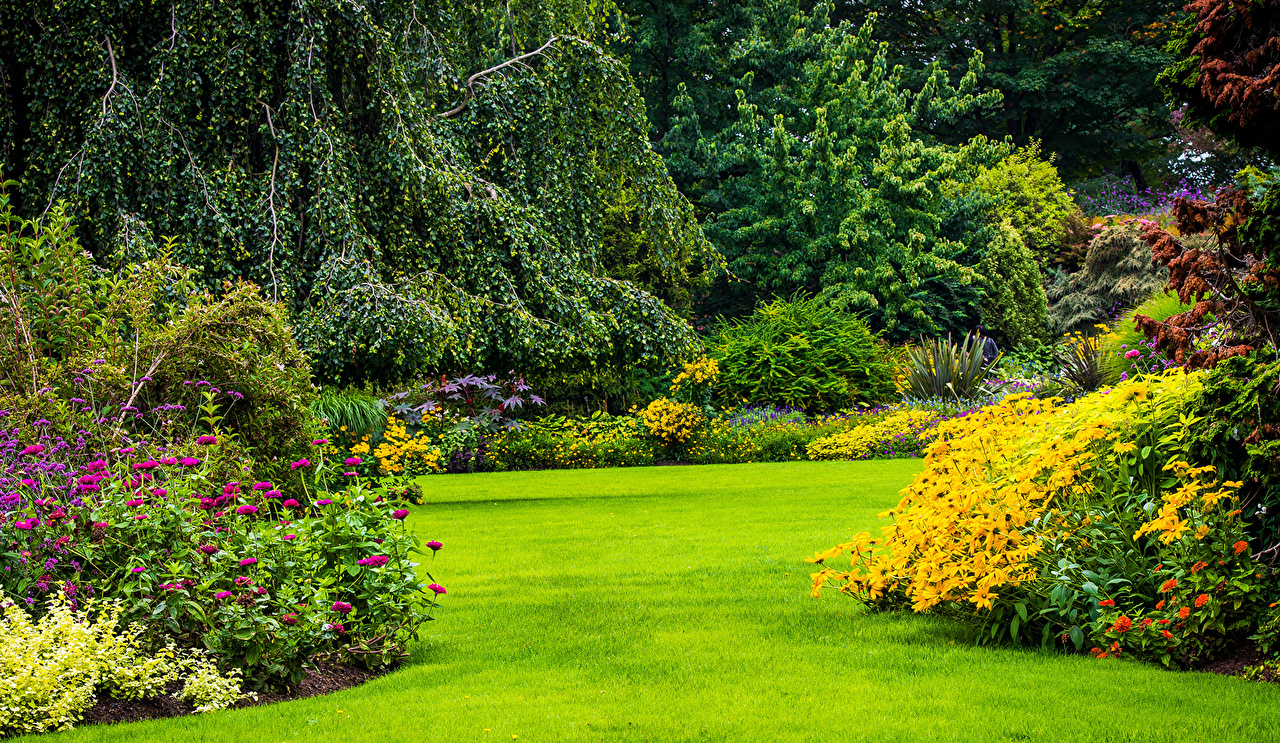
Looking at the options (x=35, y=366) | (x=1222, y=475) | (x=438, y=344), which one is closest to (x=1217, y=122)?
(x=1222, y=475)

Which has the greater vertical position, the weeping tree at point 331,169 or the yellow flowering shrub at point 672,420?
the weeping tree at point 331,169

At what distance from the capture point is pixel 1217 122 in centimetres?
395

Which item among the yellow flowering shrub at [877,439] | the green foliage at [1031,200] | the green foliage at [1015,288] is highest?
the green foliage at [1031,200]

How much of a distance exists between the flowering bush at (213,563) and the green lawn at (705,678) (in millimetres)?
291

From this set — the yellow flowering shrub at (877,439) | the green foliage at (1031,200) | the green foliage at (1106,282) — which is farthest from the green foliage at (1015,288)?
the yellow flowering shrub at (877,439)

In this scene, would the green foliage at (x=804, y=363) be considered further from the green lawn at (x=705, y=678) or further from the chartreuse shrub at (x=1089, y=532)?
the chartreuse shrub at (x=1089, y=532)

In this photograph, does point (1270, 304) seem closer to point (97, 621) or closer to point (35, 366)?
point (97, 621)

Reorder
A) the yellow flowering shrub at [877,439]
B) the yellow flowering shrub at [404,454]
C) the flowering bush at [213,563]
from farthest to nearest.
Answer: the yellow flowering shrub at [877,439]
the yellow flowering shrub at [404,454]
the flowering bush at [213,563]

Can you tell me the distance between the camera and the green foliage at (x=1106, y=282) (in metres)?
19.7

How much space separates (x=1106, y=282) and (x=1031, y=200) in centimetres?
396

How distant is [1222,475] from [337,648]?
366 centimetres

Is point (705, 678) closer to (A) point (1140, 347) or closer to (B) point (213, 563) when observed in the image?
(B) point (213, 563)

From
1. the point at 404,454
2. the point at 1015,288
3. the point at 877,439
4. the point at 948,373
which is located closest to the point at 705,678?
the point at 404,454

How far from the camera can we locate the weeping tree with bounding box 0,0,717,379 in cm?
892
